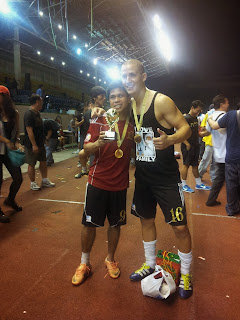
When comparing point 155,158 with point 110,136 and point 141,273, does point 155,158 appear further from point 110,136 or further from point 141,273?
point 141,273

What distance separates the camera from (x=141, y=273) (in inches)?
92.7

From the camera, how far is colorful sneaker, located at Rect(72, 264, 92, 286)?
228 centimetres

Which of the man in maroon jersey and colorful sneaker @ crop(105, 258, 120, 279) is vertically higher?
the man in maroon jersey

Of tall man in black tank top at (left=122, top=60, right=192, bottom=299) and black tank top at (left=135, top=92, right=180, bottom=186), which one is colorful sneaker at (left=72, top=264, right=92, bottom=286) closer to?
tall man in black tank top at (left=122, top=60, right=192, bottom=299)

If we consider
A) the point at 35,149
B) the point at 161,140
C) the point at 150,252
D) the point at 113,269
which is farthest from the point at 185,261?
the point at 35,149

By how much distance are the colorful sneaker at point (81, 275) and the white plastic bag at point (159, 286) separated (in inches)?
25.0

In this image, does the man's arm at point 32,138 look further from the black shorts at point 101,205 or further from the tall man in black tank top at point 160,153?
the tall man in black tank top at point 160,153

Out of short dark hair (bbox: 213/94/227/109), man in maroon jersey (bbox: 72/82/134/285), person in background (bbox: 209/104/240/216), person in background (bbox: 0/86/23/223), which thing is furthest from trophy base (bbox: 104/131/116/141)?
short dark hair (bbox: 213/94/227/109)

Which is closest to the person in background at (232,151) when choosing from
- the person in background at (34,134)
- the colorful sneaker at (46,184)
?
the person in background at (34,134)

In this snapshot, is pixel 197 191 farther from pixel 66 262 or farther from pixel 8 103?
pixel 8 103

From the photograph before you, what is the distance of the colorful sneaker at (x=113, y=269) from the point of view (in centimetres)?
240

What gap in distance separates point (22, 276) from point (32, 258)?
1.07ft

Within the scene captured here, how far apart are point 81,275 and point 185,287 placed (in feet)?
3.34

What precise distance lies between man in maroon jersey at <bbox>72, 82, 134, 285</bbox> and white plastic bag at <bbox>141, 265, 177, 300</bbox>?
1.93 ft
